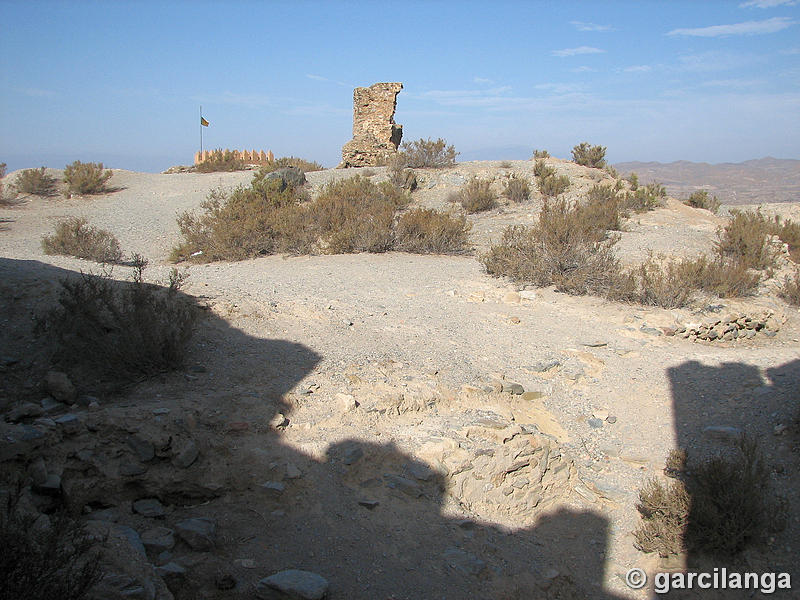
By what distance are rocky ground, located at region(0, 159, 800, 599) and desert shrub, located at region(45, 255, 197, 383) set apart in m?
0.18

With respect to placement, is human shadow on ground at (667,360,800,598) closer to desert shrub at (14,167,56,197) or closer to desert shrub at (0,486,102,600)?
desert shrub at (0,486,102,600)

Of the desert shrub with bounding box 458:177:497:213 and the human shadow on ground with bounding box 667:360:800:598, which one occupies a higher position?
the desert shrub with bounding box 458:177:497:213

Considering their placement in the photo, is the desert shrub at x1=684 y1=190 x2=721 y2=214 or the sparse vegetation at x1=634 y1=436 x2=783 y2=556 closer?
the sparse vegetation at x1=634 y1=436 x2=783 y2=556

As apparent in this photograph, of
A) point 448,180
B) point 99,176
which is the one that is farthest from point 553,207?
point 99,176

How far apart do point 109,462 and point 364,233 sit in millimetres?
8443

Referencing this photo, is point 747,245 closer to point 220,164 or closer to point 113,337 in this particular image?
point 113,337

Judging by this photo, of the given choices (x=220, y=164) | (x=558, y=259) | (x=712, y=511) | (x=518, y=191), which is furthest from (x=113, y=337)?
(x=220, y=164)

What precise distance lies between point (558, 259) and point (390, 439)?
576cm

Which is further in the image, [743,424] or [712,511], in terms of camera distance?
[743,424]

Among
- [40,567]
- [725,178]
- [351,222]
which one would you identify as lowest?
[40,567]

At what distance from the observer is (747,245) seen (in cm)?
1077

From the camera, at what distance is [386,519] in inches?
145

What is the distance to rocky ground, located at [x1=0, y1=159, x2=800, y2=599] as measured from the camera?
129 inches

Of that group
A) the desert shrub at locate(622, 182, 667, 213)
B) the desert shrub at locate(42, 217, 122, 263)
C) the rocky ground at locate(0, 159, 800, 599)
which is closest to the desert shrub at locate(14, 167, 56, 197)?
the desert shrub at locate(42, 217, 122, 263)
